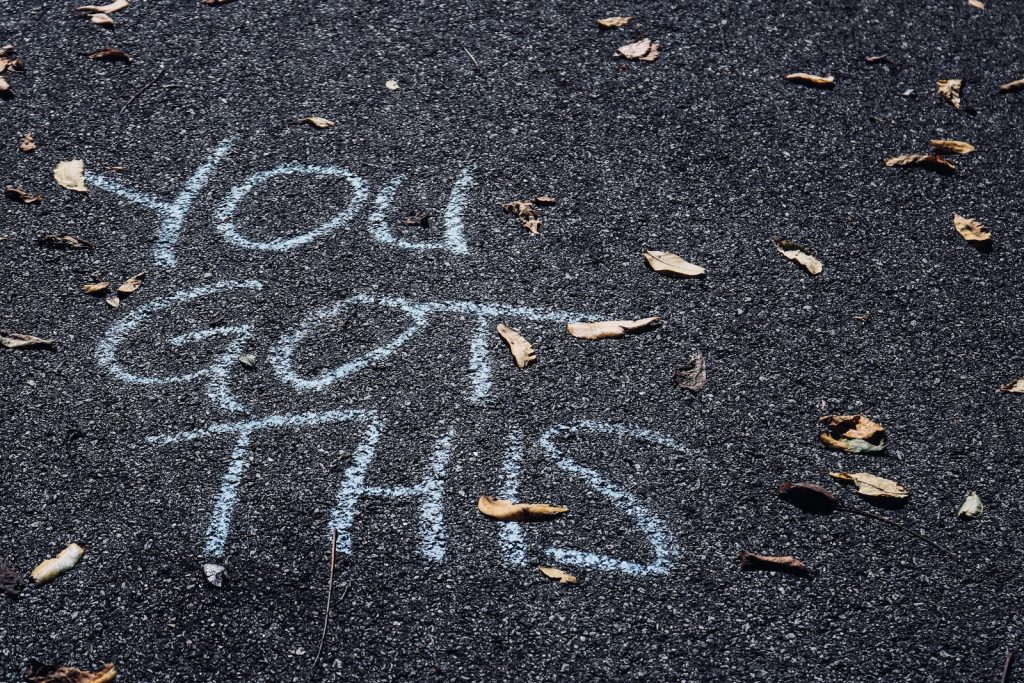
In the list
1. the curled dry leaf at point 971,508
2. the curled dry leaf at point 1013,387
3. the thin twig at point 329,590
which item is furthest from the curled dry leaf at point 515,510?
the curled dry leaf at point 1013,387

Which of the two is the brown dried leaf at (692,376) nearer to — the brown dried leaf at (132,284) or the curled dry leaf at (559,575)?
the curled dry leaf at (559,575)

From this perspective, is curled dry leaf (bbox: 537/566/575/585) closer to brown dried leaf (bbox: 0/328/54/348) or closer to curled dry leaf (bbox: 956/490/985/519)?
curled dry leaf (bbox: 956/490/985/519)

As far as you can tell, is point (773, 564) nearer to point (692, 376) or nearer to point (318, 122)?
point (692, 376)

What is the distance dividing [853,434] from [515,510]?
3.21 feet

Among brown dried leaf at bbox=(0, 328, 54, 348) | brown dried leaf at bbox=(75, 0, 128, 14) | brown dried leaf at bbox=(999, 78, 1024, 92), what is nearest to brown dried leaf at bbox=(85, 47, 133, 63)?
brown dried leaf at bbox=(75, 0, 128, 14)

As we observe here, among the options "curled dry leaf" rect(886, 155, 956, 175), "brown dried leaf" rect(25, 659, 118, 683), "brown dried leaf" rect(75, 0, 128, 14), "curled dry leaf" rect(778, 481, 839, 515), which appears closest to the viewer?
"brown dried leaf" rect(25, 659, 118, 683)

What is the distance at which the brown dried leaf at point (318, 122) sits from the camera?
142 inches

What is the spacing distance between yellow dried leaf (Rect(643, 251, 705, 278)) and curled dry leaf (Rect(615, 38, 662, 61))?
111 centimetres

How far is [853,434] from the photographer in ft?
9.11

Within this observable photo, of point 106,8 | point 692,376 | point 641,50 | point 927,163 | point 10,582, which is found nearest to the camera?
point 10,582

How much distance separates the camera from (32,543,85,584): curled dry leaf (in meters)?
2.43

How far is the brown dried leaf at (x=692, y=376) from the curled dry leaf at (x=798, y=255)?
560 mm

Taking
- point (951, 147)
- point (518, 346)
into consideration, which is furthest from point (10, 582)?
point (951, 147)

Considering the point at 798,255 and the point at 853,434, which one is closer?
the point at 853,434
